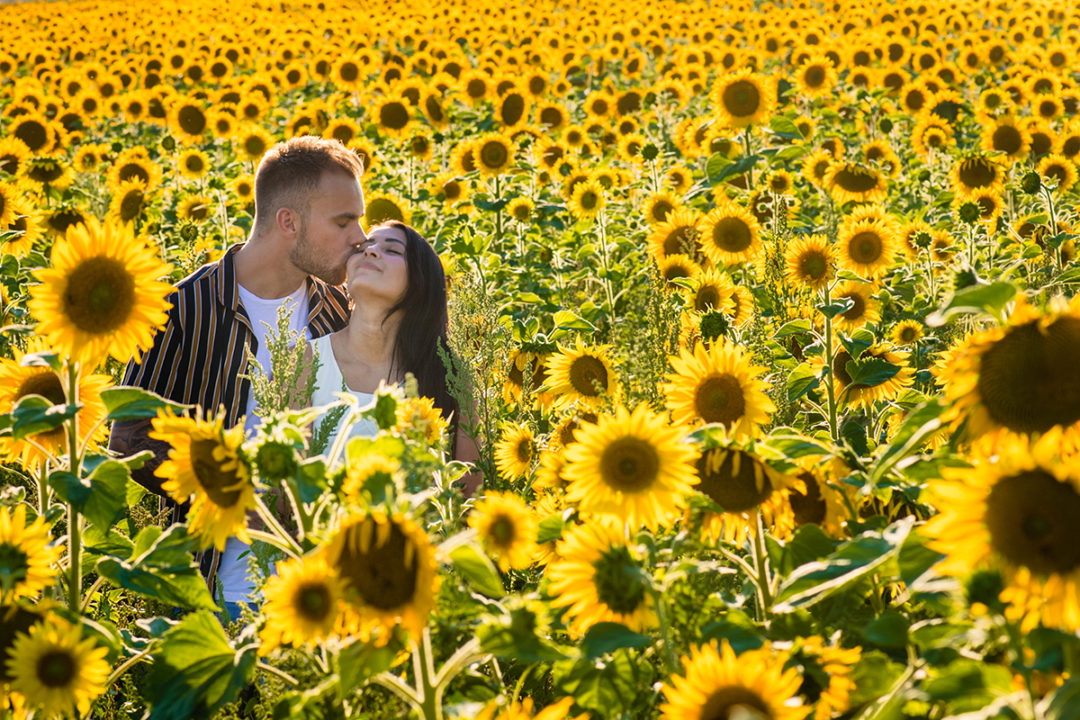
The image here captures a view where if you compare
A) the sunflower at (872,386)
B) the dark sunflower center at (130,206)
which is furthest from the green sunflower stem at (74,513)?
the dark sunflower center at (130,206)

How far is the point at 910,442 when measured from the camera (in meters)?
1.66

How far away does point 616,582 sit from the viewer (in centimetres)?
175

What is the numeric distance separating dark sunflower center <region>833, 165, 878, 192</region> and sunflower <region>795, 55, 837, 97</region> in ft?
13.6

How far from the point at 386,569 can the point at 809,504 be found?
3.49 feet

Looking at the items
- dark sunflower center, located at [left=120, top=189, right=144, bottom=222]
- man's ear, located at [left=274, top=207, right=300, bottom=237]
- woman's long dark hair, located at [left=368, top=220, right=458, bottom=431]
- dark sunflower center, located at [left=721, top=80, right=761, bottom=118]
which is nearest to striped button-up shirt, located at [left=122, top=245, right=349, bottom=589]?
man's ear, located at [left=274, top=207, right=300, bottom=237]

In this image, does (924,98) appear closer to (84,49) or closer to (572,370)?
(572,370)

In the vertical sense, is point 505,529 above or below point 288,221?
below

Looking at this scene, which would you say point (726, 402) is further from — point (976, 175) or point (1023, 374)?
point (976, 175)

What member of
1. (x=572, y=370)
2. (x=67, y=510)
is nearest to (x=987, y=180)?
(x=572, y=370)

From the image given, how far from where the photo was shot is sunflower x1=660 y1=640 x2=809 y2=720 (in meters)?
1.54

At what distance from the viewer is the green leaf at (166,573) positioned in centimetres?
194

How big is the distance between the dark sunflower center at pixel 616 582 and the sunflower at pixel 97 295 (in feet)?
3.15

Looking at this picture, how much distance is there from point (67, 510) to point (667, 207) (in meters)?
4.62

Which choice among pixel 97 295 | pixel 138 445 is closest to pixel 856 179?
pixel 138 445
